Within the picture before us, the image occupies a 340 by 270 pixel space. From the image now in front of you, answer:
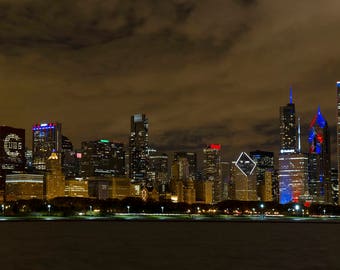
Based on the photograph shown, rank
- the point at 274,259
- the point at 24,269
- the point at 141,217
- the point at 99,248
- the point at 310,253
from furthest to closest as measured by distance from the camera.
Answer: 1. the point at 141,217
2. the point at 99,248
3. the point at 310,253
4. the point at 274,259
5. the point at 24,269

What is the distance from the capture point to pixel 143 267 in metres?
48.8

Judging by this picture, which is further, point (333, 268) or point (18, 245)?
point (18, 245)

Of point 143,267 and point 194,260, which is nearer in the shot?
point 143,267

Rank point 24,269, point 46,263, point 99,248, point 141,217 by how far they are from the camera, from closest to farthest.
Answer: point 24,269 → point 46,263 → point 99,248 → point 141,217

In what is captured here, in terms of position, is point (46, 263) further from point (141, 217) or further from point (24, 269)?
point (141, 217)

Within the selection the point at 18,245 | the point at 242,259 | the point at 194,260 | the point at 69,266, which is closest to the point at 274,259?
the point at 242,259

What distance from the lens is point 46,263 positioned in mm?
51094

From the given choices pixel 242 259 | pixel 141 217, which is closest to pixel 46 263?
pixel 242 259

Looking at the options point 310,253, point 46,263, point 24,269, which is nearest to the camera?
point 24,269

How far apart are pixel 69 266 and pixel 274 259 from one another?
58.0 feet

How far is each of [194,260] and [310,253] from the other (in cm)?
1346

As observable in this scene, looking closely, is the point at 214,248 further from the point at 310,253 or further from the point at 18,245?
the point at 18,245

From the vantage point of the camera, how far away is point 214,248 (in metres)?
66.2

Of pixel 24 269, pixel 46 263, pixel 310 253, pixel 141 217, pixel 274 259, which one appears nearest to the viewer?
pixel 24 269
